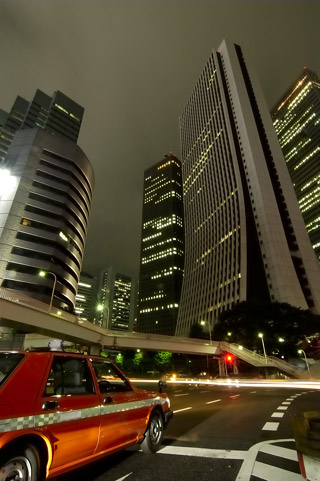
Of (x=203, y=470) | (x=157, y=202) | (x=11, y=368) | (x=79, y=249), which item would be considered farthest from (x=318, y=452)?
(x=157, y=202)

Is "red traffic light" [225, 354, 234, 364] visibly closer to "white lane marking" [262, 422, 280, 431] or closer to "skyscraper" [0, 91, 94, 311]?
"skyscraper" [0, 91, 94, 311]

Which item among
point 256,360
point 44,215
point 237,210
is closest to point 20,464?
point 256,360

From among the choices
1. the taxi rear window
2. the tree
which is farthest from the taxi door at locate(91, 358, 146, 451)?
the tree

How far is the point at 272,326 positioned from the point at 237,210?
166ft

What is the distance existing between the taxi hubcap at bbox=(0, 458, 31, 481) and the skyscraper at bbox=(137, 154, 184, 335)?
490 ft

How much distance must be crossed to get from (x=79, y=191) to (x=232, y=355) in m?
59.4

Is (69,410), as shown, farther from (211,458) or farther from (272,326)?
(272,326)

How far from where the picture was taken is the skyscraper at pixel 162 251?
154m

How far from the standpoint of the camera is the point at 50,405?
345cm

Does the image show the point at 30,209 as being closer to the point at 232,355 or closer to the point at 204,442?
the point at 232,355

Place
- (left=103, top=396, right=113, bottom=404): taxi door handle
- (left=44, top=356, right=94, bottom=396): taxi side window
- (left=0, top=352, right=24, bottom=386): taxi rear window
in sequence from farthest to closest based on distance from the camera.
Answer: (left=103, top=396, right=113, bottom=404): taxi door handle < (left=44, top=356, right=94, bottom=396): taxi side window < (left=0, top=352, right=24, bottom=386): taxi rear window

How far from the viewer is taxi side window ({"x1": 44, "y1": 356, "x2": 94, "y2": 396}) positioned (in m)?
3.76

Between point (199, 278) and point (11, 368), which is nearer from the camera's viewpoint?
point (11, 368)

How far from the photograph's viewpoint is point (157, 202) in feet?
610
